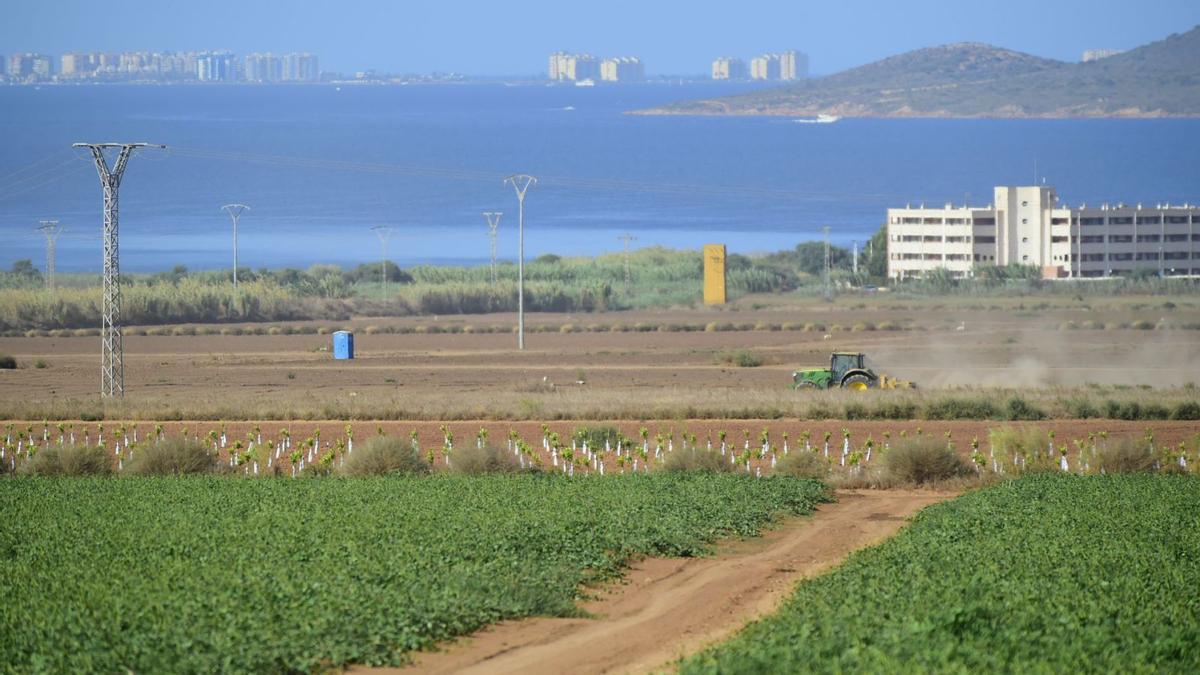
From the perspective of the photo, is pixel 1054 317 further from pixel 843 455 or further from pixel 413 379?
pixel 843 455

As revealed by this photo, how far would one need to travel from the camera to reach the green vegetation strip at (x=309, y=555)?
1451cm

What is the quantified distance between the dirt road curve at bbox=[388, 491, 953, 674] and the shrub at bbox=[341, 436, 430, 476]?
8.82m

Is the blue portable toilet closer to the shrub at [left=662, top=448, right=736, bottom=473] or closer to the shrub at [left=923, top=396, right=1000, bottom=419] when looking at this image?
the shrub at [left=923, top=396, right=1000, bottom=419]

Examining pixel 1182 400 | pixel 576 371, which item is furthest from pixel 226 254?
pixel 1182 400

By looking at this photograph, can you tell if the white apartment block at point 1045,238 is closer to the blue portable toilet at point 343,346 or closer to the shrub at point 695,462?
the blue portable toilet at point 343,346

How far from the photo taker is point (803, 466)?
→ 3191cm

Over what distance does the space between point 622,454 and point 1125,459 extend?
10.2m

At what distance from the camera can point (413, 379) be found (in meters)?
55.2

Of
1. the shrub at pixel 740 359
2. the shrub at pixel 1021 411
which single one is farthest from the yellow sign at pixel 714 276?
the shrub at pixel 1021 411

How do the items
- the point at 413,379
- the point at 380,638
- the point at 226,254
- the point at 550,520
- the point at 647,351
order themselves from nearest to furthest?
1. the point at 380,638
2. the point at 550,520
3. the point at 413,379
4. the point at 647,351
5. the point at 226,254

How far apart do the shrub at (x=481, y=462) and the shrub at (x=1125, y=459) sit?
1166cm

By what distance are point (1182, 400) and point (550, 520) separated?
1021 inches

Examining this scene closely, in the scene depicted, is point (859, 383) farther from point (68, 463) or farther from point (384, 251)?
point (384, 251)

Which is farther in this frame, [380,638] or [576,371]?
[576,371]
